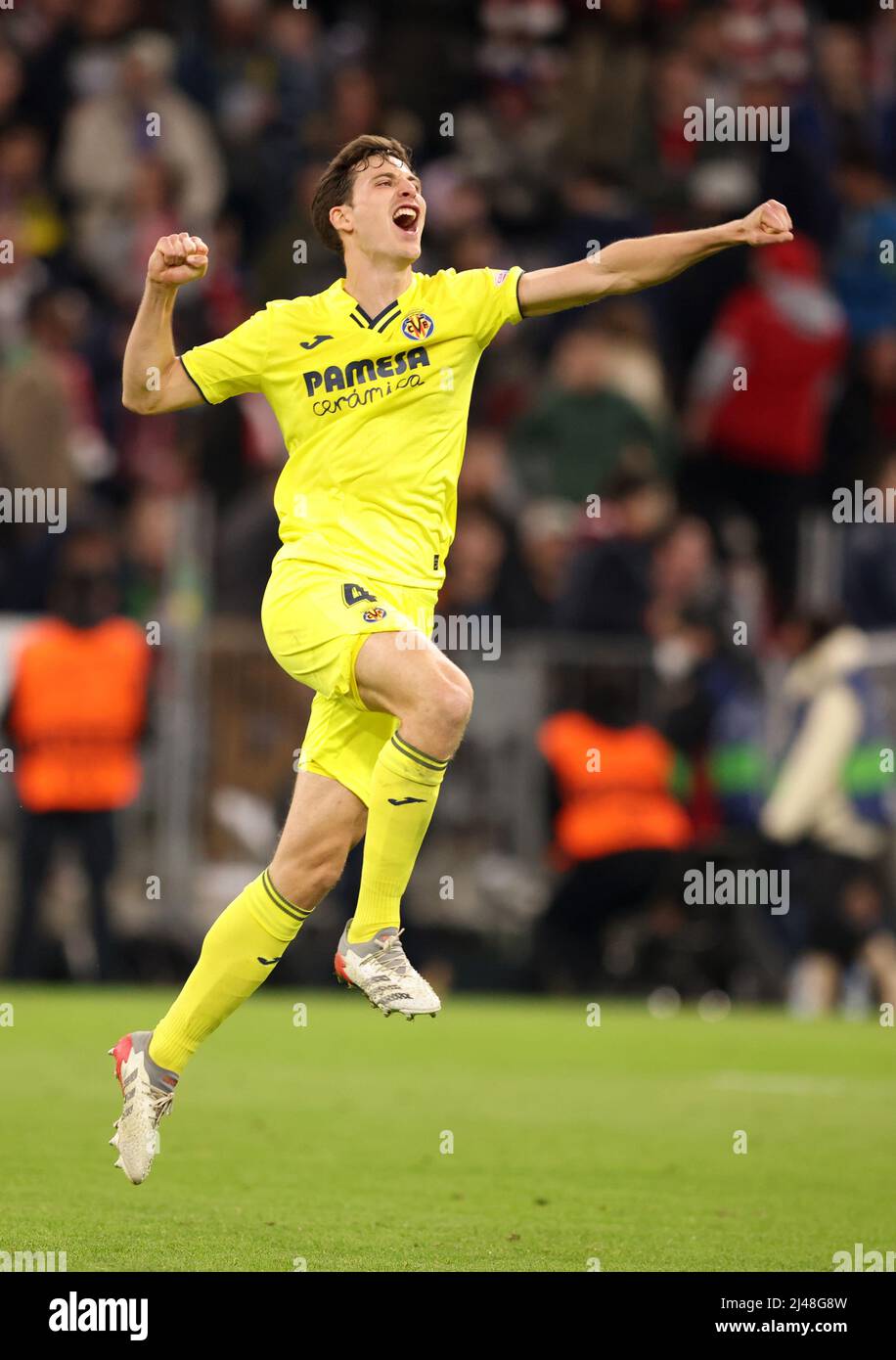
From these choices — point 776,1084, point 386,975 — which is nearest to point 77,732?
point 776,1084

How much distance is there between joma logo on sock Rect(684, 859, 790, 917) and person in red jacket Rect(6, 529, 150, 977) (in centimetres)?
351

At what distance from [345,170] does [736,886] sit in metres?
7.92

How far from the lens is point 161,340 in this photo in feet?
23.6

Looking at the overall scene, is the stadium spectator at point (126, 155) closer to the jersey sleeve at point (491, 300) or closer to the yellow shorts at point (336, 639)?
the jersey sleeve at point (491, 300)

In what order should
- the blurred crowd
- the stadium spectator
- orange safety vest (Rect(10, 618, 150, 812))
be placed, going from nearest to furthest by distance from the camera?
orange safety vest (Rect(10, 618, 150, 812)), the blurred crowd, the stadium spectator

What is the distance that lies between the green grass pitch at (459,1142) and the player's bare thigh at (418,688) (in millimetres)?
1434

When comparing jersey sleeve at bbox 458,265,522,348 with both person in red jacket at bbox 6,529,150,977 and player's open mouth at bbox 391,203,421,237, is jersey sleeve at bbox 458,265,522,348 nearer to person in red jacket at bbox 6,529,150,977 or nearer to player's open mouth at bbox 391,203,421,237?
player's open mouth at bbox 391,203,421,237

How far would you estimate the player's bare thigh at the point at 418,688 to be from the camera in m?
6.82

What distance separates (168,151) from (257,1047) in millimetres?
8426

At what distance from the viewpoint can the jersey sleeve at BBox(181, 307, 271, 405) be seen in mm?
7312
